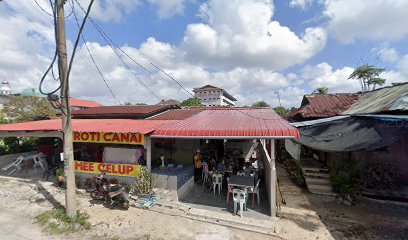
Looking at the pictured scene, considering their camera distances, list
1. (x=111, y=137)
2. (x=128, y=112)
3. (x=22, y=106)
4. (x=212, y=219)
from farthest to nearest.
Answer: (x=22, y=106)
(x=128, y=112)
(x=111, y=137)
(x=212, y=219)

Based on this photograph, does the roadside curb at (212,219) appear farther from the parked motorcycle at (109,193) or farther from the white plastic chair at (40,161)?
the white plastic chair at (40,161)

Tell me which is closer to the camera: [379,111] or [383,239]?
[383,239]

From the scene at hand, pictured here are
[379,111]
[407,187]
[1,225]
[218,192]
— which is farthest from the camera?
[218,192]

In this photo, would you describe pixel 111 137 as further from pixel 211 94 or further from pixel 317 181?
→ pixel 211 94

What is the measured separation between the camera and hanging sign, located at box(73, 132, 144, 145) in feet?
29.0

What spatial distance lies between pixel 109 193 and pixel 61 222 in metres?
1.66

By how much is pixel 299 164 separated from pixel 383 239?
5370mm

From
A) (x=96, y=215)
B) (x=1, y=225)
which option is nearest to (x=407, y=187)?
(x=96, y=215)

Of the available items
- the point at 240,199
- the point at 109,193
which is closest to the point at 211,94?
the point at 109,193

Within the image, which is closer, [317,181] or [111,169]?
[111,169]

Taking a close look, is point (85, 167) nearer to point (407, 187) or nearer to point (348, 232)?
point (348, 232)

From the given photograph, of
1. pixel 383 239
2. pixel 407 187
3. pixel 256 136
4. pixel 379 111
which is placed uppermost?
pixel 379 111

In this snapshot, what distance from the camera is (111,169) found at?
9531 mm

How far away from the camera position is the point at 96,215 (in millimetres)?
7633
